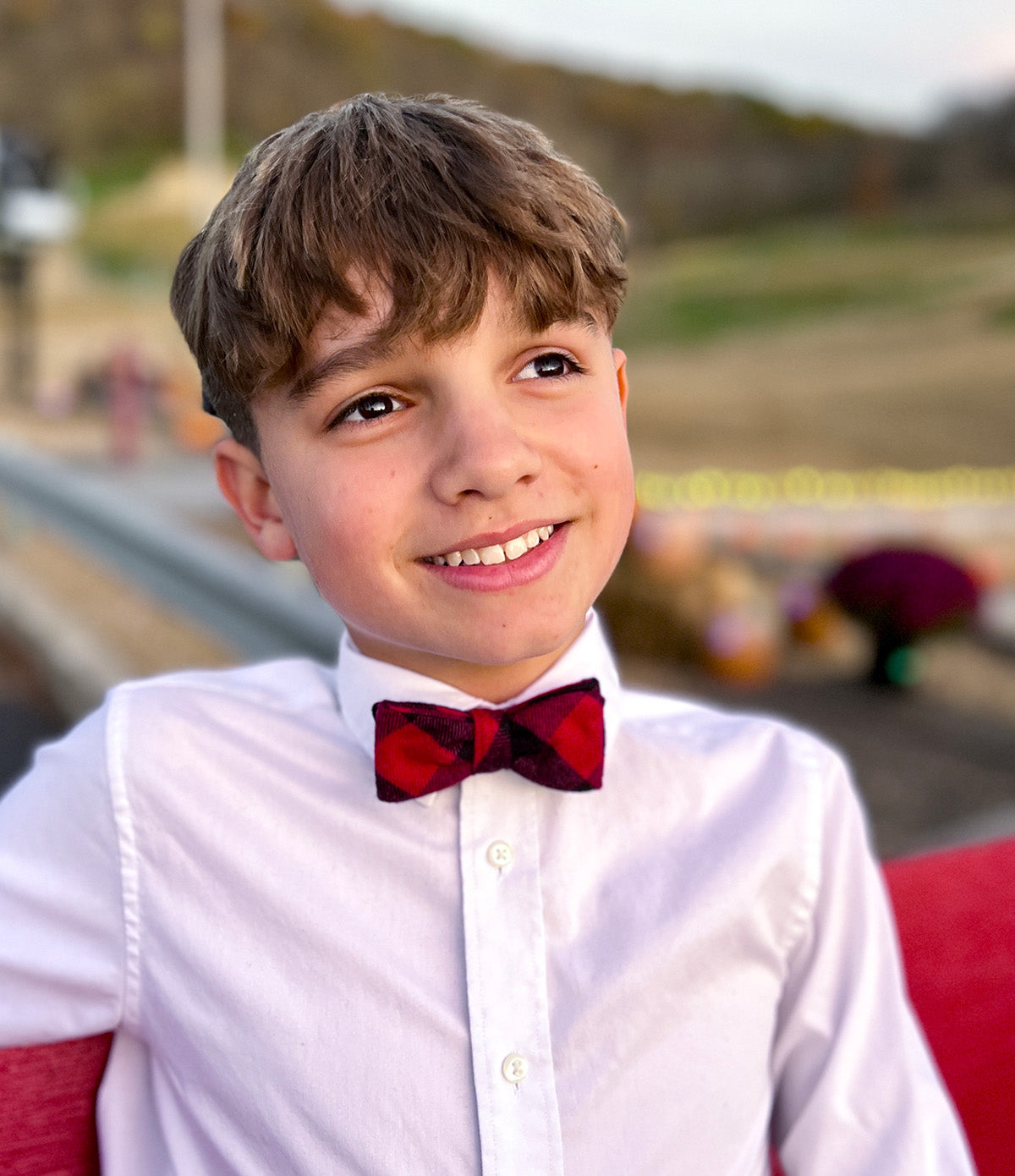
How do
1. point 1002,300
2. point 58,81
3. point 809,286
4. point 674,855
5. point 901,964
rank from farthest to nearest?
point 58,81 < point 809,286 < point 1002,300 < point 901,964 < point 674,855

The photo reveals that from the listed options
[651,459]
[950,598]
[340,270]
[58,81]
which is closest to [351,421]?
[340,270]

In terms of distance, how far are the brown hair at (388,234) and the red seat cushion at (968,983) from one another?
0.83 m

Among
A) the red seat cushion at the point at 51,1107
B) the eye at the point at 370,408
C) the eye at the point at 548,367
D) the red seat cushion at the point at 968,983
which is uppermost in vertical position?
the eye at the point at 548,367

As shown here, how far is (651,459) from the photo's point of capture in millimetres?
13781

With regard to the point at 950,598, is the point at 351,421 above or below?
above

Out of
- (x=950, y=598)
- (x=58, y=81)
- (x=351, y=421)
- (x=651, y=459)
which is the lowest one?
(x=651, y=459)

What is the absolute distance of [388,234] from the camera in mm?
1153

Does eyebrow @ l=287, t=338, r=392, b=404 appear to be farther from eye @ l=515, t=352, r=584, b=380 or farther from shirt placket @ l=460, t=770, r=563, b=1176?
shirt placket @ l=460, t=770, r=563, b=1176

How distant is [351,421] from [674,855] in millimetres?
542

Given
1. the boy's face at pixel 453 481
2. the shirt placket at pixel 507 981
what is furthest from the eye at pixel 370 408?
the shirt placket at pixel 507 981

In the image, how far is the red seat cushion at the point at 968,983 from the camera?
59.7 inches

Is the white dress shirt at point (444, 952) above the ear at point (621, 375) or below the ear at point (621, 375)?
below

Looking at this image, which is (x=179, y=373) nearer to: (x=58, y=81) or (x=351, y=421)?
(x=351, y=421)

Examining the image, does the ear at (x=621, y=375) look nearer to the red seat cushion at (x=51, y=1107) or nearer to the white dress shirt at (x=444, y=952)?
the white dress shirt at (x=444, y=952)
